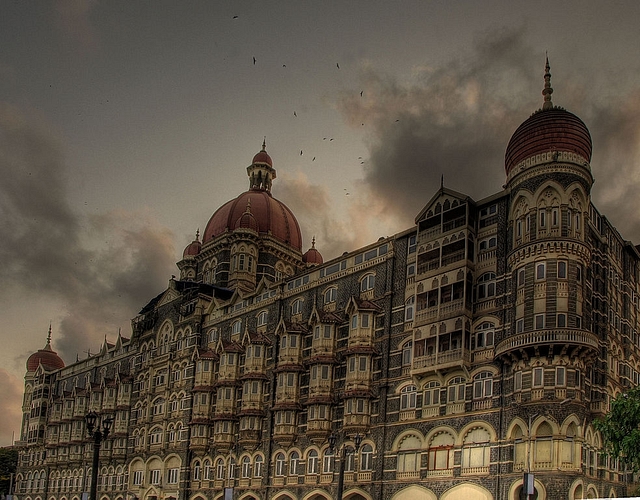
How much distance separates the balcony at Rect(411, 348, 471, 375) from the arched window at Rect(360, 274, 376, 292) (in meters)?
8.94

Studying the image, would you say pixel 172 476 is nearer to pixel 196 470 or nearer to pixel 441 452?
pixel 196 470

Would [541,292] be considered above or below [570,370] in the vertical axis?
above

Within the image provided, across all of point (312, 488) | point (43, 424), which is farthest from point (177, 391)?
point (43, 424)

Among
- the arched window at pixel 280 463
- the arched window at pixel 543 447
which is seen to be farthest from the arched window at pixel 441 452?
the arched window at pixel 280 463

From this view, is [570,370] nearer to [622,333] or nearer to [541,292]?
[541,292]

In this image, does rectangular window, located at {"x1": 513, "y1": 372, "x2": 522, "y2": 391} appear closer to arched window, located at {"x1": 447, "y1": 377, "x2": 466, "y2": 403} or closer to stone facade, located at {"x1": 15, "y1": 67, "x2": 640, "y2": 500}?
stone facade, located at {"x1": 15, "y1": 67, "x2": 640, "y2": 500}

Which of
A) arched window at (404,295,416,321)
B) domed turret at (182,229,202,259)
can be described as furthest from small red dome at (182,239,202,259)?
arched window at (404,295,416,321)

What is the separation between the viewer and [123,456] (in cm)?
8894

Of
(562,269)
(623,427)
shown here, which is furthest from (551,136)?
(623,427)

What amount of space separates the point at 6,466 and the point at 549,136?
111 metres

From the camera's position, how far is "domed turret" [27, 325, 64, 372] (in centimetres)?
12325

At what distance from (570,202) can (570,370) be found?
10.7 m

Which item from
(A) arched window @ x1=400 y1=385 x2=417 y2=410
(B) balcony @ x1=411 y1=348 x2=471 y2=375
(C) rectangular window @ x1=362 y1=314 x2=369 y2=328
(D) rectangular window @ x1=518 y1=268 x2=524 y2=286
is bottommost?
(A) arched window @ x1=400 y1=385 x2=417 y2=410

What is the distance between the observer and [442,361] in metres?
53.8
